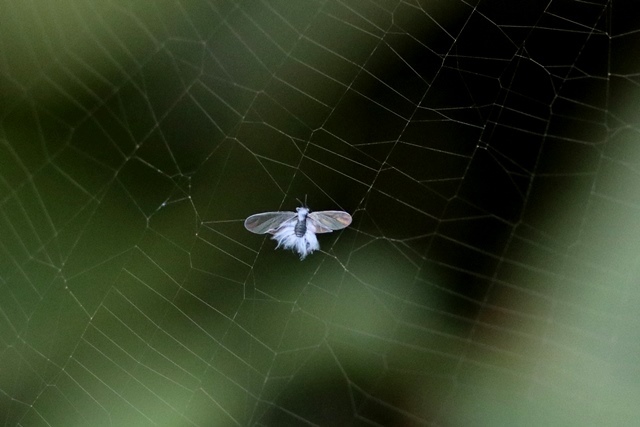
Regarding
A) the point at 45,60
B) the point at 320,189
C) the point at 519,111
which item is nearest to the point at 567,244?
the point at 519,111

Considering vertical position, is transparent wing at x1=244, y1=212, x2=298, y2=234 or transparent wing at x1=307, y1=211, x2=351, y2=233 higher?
transparent wing at x1=307, y1=211, x2=351, y2=233

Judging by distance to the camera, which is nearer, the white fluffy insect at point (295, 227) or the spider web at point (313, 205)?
the spider web at point (313, 205)

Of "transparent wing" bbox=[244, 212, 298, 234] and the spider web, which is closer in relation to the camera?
the spider web

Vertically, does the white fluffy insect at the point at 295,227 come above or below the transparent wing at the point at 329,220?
below

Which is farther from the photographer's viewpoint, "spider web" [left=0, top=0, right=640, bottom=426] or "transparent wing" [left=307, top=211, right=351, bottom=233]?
"transparent wing" [left=307, top=211, right=351, bottom=233]
